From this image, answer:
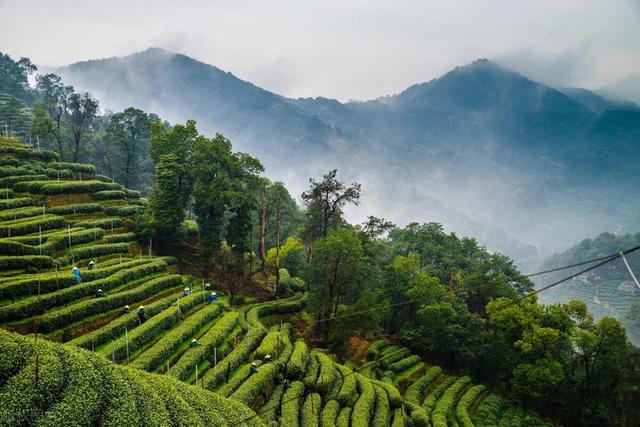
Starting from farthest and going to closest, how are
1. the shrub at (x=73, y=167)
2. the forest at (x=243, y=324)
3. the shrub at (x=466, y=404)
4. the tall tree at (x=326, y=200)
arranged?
the shrub at (x=73, y=167), the tall tree at (x=326, y=200), the shrub at (x=466, y=404), the forest at (x=243, y=324)

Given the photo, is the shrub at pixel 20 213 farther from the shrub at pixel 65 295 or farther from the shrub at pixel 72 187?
the shrub at pixel 65 295

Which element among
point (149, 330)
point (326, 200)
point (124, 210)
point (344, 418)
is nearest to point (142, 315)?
point (149, 330)

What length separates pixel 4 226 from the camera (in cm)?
2980

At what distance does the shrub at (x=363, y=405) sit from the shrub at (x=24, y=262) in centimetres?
2265

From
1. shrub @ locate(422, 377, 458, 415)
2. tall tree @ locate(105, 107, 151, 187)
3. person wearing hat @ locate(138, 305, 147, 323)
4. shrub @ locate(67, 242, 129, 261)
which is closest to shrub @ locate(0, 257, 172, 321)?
person wearing hat @ locate(138, 305, 147, 323)

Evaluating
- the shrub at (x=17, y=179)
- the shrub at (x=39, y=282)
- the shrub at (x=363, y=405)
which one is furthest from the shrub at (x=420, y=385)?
the shrub at (x=17, y=179)

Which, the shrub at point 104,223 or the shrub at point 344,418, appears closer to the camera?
the shrub at point 344,418

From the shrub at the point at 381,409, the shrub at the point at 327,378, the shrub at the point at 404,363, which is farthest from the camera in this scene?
the shrub at the point at 404,363

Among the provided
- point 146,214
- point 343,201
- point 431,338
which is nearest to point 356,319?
point 431,338

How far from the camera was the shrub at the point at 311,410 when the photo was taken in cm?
2119

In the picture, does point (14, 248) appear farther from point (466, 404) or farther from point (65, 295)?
point (466, 404)

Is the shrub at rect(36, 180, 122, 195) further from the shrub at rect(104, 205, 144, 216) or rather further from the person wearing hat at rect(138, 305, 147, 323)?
the person wearing hat at rect(138, 305, 147, 323)

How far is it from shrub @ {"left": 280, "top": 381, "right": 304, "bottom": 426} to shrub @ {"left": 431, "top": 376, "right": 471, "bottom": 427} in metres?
9.40

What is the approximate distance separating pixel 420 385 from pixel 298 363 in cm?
1250
